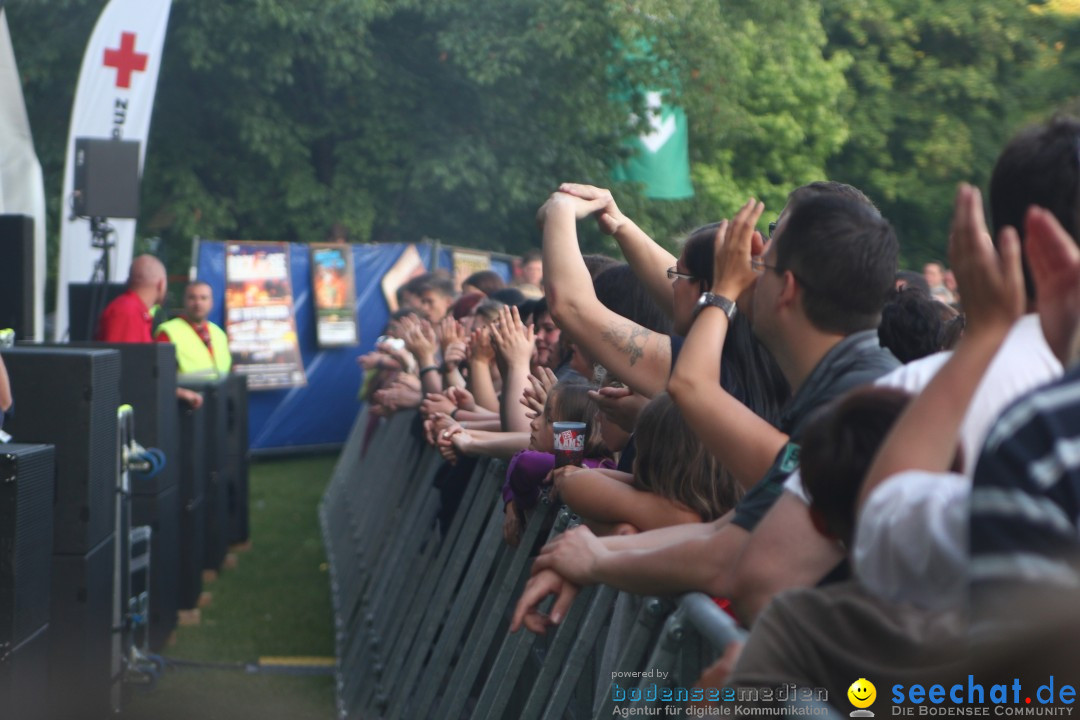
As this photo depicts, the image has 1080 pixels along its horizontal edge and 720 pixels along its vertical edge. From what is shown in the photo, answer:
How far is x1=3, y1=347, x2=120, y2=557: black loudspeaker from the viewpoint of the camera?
18.7 feet

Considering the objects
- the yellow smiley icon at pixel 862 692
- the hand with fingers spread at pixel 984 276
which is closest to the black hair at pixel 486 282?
the hand with fingers spread at pixel 984 276

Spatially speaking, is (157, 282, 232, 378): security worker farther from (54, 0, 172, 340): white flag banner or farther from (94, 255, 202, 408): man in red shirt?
(54, 0, 172, 340): white flag banner

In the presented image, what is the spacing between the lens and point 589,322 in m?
3.75

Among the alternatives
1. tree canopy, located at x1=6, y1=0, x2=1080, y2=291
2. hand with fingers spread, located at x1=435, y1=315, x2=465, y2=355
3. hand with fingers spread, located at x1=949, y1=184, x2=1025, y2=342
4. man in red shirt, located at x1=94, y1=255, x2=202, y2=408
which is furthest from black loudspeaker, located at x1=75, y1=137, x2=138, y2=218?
tree canopy, located at x1=6, y1=0, x2=1080, y2=291

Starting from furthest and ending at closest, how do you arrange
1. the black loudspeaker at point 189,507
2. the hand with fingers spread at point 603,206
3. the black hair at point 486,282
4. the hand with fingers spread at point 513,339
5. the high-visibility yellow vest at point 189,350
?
1. the high-visibility yellow vest at point 189,350
2. the black hair at point 486,282
3. the black loudspeaker at point 189,507
4. the hand with fingers spread at point 513,339
5. the hand with fingers spread at point 603,206

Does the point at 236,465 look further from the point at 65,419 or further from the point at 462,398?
the point at 65,419

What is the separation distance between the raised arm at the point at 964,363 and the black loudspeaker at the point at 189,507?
7.03 metres

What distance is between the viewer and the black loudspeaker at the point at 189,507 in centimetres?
845

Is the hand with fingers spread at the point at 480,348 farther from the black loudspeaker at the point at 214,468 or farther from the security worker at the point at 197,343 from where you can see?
the security worker at the point at 197,343

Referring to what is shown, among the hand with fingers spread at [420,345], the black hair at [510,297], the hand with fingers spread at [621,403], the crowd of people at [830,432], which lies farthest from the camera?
the black hair at [510,297]

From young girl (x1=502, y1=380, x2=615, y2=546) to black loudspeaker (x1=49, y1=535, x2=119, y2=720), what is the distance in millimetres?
2369

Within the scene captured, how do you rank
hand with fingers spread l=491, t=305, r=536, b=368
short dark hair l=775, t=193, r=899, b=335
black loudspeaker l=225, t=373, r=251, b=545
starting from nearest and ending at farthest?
short dark hair l=775, t=193, r=899, b=335 < hand with fingers spread l=491, t=305, r=536, b=368 < black loudspeaker l=225, t=373, r=251, b=545

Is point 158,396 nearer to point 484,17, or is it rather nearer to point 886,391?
point 886,391

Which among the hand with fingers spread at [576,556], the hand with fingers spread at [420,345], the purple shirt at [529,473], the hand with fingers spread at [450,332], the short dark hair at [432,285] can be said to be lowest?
the short dark hair at [432,285]
